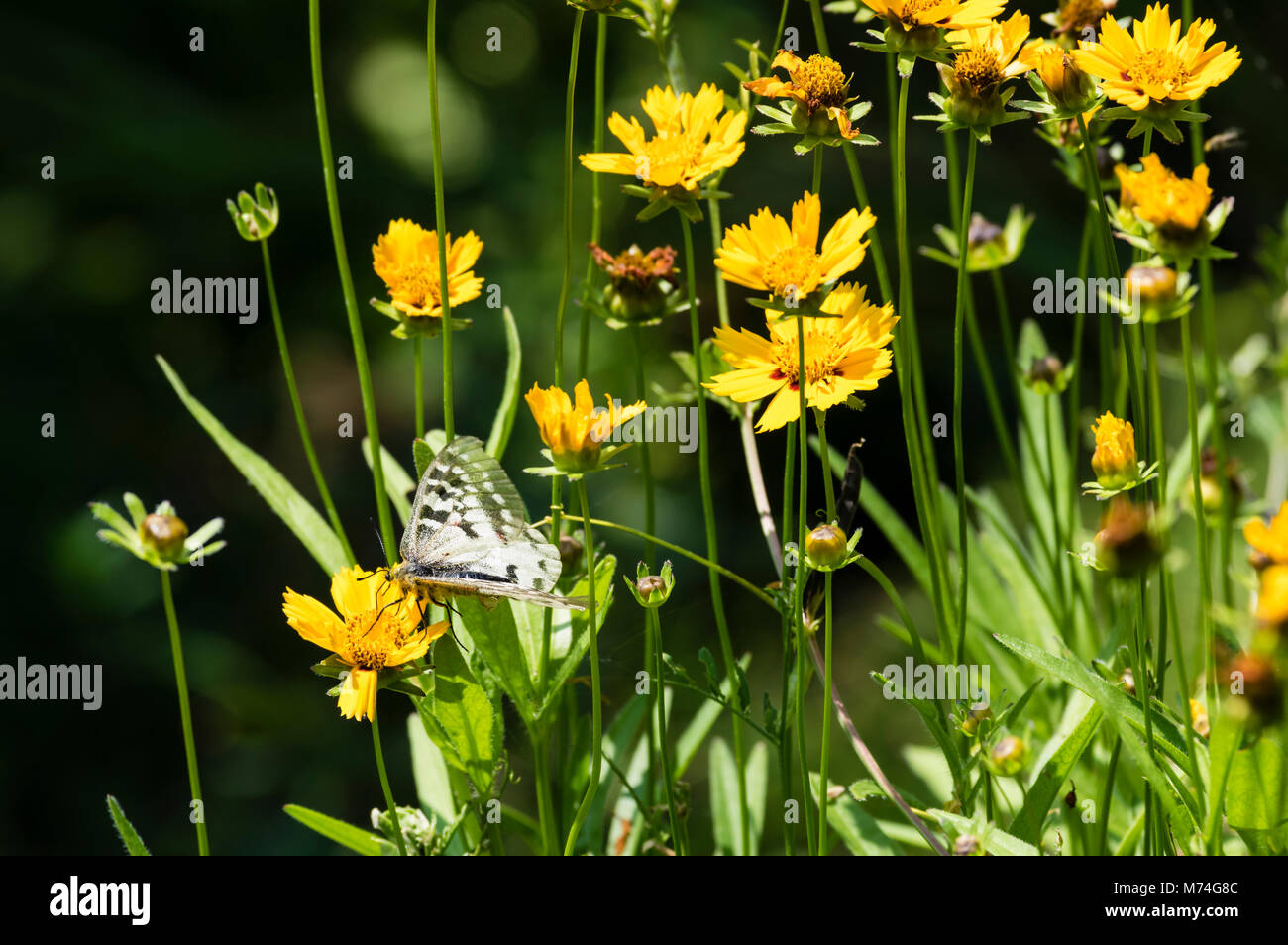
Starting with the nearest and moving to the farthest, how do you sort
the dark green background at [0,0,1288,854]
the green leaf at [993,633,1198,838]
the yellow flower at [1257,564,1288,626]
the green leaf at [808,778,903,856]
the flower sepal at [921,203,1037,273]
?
the yellow flower at [1257,564,1288,626], the green leaf at [993,633,1198,838], the green leaf at [808,778,903,856], the flower sepal at [921,203,1037,273], the dark green background at [0,0,1288,854]

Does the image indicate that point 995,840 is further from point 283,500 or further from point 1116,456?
point 283,500

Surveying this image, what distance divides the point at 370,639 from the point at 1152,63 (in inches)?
12.3

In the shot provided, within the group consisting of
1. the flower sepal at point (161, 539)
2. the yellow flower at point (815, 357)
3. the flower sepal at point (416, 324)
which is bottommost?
the flower sepal at point (161, 539)

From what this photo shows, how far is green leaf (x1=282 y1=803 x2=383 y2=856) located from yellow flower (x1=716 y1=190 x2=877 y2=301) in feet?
0.83

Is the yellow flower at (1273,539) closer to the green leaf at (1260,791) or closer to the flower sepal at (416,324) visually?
the green leaf at (1260,791)

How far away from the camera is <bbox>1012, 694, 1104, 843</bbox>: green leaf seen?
1.31 feet

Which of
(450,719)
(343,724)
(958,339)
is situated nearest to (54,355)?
(343,724)

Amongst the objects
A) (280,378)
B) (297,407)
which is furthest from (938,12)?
(280,378)

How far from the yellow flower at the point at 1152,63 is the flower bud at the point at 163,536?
12.7 inches

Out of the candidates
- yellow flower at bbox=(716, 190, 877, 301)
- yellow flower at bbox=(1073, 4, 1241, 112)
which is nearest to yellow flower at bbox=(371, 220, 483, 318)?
yellow flower at bbox=(716, 190, 877, 301)

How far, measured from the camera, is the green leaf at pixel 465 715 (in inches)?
16.6

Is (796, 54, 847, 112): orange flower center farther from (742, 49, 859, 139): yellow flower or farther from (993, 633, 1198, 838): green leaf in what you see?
(993, 633, 1198, 838): green leaf

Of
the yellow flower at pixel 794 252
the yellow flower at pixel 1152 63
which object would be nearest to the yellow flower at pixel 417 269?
the yellow flower at pixel 794 252

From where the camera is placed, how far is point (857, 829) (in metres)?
0.46
